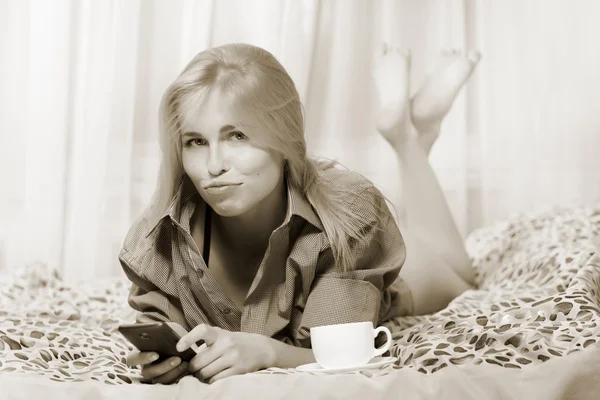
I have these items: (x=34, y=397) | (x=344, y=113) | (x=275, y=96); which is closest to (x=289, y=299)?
(x=275, y=96)

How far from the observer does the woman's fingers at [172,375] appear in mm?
975

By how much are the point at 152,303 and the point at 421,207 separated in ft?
2.42

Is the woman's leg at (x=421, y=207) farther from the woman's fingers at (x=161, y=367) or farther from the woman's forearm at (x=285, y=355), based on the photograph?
the woman's fingers at (x=161, y=367)

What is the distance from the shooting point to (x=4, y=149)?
2516 millimetres

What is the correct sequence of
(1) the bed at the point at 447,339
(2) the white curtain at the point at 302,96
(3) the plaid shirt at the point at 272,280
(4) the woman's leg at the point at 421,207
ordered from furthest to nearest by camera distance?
(2) the white curtain at the point at 302,96 < (4) the woman's leg at the point at 421,207 < (3) the plaid shirt at the point at 272,280 < (1) the bed at the point at 447,339

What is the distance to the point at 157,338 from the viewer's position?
928 millimetres

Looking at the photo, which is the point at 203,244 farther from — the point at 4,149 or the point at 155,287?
the point at 4,149

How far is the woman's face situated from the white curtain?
56.2 inches

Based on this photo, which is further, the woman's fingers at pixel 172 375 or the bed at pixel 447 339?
the woman's fingers at pixel 172 375

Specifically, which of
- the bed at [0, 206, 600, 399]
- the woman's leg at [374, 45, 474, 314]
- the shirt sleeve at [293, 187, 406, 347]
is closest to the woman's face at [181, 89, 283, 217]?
the shirt sleeve at [293, 187, 406, 347]

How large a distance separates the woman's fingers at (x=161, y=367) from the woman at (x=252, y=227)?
75mm

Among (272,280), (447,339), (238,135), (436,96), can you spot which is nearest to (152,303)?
(272,280)

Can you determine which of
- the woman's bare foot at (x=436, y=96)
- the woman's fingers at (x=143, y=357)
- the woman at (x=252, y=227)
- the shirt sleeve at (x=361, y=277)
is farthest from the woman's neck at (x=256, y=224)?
the woman's bare foot at (x=436, y=96)

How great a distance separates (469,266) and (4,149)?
1.55 m
